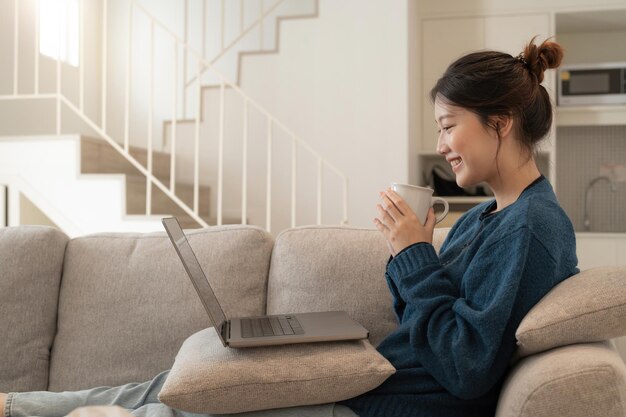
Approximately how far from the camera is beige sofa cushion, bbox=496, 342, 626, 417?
1135 mm

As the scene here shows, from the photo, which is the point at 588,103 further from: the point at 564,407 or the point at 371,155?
the point at 564,407

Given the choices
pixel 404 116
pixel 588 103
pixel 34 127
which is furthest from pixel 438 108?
pixel 34 127

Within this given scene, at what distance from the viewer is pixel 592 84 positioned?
15.0 ft

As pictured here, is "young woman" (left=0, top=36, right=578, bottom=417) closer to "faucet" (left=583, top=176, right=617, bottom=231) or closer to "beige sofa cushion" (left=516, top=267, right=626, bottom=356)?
"beige sofa cushion" (left=516, top=267, right=626, bottom=356)

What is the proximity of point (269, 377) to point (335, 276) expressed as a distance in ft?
1.73

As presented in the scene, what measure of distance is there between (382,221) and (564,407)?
20.5 inches

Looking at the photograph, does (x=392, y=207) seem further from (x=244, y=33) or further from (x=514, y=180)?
(x=244, y=33)

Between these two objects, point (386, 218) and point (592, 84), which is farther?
point (592, 84)

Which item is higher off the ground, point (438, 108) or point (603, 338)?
point (438, 108)

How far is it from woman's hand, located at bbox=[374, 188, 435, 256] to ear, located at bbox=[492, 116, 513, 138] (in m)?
0.23

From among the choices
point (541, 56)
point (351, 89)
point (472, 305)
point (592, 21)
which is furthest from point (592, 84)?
point (472, 305)

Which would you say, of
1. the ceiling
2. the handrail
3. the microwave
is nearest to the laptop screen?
the handrail

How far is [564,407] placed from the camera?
3.74 feet

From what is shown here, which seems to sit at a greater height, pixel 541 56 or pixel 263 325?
pixel 541 56
